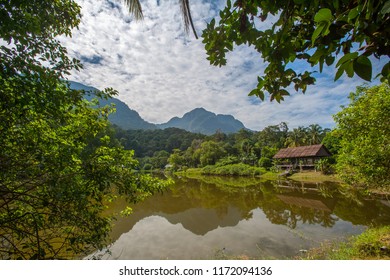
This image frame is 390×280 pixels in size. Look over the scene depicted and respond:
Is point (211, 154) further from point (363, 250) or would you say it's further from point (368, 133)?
point (363, 250)

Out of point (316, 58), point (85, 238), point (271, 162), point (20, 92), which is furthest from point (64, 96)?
point (271, 162)

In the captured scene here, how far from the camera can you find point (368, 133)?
20.4 ft

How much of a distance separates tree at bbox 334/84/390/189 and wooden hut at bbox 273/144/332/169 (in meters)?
19.9

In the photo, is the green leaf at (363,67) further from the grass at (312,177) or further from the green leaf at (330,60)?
the grass at (312,177)

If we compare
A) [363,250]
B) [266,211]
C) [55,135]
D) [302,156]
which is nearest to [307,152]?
[302,156]

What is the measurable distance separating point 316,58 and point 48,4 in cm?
304

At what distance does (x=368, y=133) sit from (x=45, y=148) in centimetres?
840

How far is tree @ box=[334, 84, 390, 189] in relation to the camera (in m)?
5.86

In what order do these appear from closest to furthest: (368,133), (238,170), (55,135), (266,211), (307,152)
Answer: (55,135) < (368,133) < (266,211) < (307,152) < (238,170)

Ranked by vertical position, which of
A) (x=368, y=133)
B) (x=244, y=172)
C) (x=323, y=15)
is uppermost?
(x=368, y=133)

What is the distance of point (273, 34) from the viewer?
67.7 inches

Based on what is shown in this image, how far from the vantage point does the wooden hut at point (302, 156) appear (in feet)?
81.5

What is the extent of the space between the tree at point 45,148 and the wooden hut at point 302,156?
27441mm

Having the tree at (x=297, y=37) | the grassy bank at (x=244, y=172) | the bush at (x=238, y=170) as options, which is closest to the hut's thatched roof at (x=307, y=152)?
the grassy bank at (x=244, y=172)
